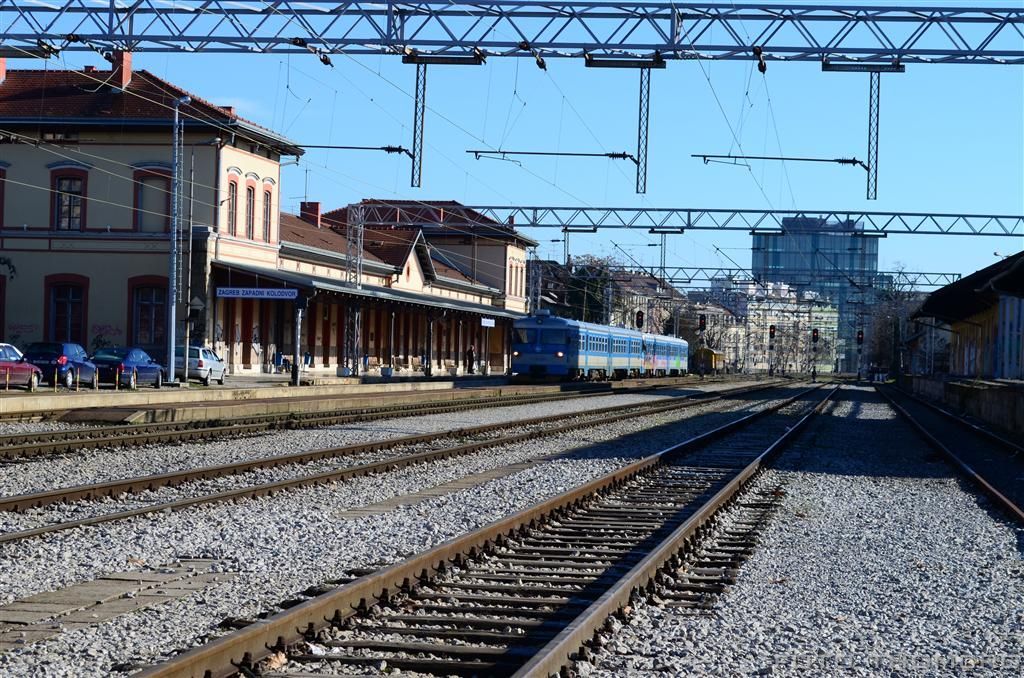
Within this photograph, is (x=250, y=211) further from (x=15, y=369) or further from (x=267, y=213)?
(x=15, y=369)

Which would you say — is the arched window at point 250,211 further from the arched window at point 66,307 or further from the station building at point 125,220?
the arched window at point 66,307

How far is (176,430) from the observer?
76.4ft

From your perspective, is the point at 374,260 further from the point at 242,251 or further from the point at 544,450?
the point at 544,450

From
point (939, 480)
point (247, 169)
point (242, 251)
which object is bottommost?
point (939, 480)

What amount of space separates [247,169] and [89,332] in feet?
28.6

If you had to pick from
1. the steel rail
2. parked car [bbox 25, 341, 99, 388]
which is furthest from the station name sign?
the steel rail

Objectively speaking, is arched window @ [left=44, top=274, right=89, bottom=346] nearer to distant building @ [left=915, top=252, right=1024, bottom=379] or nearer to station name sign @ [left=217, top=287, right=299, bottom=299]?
station name sign @ [left=217, top=287, right=299, bottom=299]

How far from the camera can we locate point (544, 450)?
22.2 m

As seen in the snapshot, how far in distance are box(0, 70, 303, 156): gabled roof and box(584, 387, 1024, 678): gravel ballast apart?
1481 inches

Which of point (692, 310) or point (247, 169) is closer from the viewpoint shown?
point (247, 169)

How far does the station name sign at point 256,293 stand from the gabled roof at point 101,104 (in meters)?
6.11

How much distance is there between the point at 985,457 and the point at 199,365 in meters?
25.7

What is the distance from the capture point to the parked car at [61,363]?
36.3 m

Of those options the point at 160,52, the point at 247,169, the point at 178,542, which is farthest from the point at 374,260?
the point at 178,542
